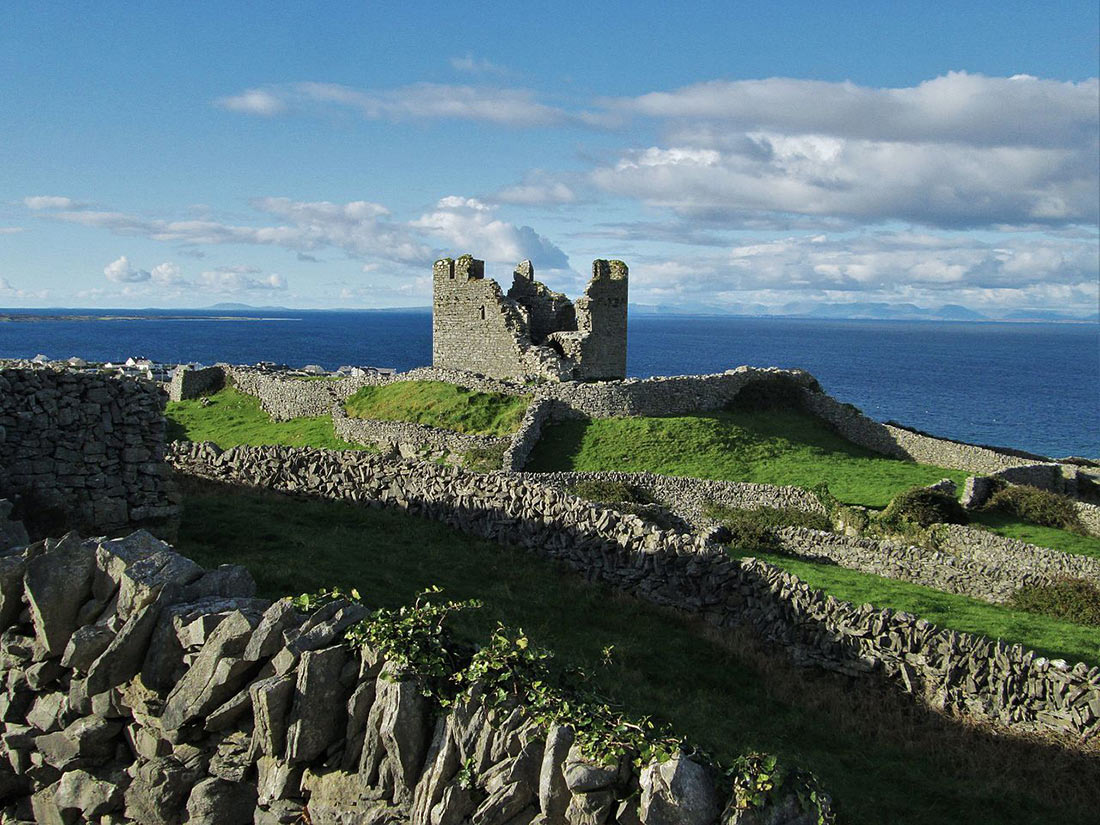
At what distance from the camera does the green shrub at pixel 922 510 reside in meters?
29.7

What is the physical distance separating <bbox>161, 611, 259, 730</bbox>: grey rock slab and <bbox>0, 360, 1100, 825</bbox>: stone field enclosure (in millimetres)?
31

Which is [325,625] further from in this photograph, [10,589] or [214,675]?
[10,589]

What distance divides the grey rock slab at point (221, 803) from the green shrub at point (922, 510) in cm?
2596

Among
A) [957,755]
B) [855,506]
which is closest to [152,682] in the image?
[957,755]

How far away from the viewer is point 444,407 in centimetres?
3869

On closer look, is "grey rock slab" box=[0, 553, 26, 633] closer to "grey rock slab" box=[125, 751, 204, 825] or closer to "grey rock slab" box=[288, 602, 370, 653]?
"grey rock slab" box=[125, 751, 204, 825]

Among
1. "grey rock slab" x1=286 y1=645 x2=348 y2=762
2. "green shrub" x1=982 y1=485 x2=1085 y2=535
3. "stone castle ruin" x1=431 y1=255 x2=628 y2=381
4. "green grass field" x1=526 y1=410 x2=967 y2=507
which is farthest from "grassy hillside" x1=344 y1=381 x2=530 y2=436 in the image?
"grey rock slab" x1=286 y1=645 x2=348 y2=762

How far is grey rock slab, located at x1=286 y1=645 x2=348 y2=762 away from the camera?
287 inches

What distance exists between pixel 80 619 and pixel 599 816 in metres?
5.92

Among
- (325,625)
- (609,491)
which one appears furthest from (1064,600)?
(325,625)

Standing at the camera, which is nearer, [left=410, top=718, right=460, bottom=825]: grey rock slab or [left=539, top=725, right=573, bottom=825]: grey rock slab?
[left=539, top=725, right=573, bottom=825]: grey rock slab

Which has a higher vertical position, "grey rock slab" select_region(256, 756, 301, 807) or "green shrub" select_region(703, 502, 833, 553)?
"grey rock slab" select_region(256, 756, 301, 807)

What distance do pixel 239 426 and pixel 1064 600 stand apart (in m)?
37.5

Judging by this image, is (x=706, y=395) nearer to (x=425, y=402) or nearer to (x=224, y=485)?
(x=425, y=402)
